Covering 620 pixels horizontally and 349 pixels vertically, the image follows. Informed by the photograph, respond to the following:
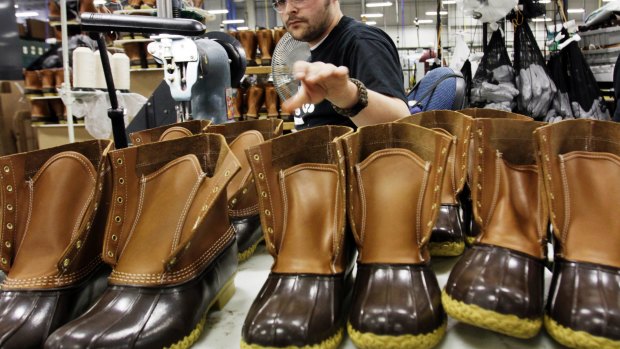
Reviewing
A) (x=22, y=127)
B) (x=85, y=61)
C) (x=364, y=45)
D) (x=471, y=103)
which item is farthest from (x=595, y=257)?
(x=22, y=127)

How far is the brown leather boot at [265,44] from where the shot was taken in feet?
15.9

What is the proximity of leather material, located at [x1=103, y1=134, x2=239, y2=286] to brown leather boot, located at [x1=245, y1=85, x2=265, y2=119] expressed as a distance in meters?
4.25

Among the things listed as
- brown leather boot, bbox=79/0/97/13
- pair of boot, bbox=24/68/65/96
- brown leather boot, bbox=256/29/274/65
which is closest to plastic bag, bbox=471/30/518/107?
brown leather boot, bbox=256/29/274/65

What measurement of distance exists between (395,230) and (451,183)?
1.09 feet

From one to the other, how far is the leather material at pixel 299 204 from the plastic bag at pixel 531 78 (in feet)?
9.32

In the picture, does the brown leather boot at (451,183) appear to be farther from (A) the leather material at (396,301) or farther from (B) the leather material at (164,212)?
(B) the leather material at (164,212)

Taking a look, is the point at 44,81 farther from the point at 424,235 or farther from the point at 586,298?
the point at 586,298

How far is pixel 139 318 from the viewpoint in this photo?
1.99 ft

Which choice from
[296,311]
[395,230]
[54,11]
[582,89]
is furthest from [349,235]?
[54,11]

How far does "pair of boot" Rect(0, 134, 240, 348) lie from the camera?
64 cm

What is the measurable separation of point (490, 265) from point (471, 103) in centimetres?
294

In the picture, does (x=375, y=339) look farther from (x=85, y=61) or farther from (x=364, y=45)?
(x=85, y=61)

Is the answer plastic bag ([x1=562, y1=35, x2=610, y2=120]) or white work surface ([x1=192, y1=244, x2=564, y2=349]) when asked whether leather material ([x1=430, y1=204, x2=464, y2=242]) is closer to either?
white work surface ([x1=192, y1=244, x2=564, y2=349])

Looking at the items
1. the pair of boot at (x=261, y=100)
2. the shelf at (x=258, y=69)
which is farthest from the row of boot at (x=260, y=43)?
the pair of boot at (x=261, y=100)
